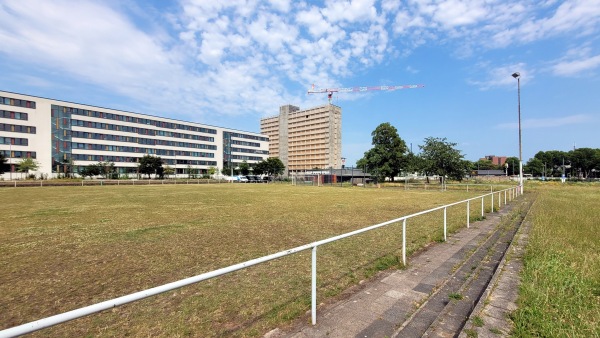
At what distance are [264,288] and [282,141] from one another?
157 meters

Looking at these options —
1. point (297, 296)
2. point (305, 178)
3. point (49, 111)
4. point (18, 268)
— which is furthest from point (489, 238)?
point (49, 111)

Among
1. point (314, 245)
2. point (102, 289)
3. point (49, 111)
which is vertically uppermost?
point (49, 111)

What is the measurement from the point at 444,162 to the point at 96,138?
82.5 metres

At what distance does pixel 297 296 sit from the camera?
4918 mm

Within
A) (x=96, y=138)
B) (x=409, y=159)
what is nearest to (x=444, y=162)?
(x=409, y=159)

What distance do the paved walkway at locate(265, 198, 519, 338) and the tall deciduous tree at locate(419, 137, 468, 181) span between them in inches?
1584

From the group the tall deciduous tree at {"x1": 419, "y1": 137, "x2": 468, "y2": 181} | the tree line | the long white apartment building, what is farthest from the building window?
the tall deciduous tree at {"x1": 419, "y1": 137, "x2": 468, "y2": 181}

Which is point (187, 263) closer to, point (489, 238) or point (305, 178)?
point (489, 238)

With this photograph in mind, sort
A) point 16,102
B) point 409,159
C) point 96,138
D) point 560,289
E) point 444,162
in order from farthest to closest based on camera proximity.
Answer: point 96,138
point 16,102
point 409,159
point 444,162
point 560,289

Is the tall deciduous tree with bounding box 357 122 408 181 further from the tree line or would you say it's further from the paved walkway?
the paved walkway

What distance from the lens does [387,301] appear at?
468 centimetres

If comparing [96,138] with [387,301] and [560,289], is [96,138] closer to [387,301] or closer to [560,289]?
[387,301]

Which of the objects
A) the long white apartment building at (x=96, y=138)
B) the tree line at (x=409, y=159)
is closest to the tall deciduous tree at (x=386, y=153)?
the tree line at (x=409, y=159)

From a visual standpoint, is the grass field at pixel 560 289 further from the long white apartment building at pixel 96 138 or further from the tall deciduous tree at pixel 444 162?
the long white apartment building at pixel 96 138
